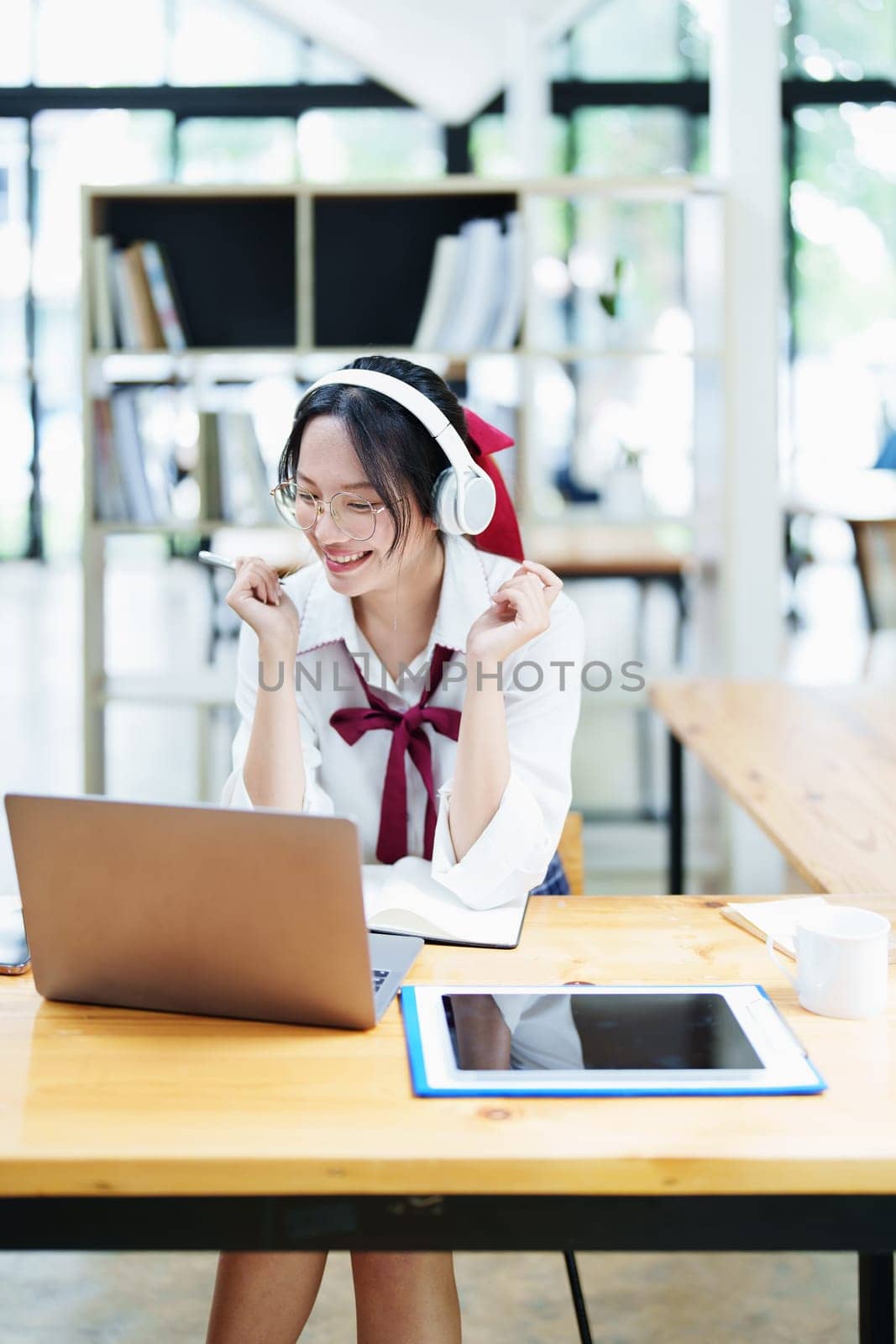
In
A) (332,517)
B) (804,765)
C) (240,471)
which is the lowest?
(804,765)

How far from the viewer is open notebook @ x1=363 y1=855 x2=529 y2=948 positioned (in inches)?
50.4

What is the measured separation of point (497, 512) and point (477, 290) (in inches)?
76.7

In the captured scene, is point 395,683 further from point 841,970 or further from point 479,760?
point 841,970

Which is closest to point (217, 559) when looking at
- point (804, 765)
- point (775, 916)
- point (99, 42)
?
point (775, 916)

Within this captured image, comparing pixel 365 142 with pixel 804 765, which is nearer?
pixel 804 765

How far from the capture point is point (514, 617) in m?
1.53

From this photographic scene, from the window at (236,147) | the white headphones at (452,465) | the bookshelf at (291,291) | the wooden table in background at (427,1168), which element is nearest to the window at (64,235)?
the window at (236,147)

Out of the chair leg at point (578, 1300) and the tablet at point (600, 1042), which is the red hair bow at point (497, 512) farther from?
the chair leg at point (578, 1300)

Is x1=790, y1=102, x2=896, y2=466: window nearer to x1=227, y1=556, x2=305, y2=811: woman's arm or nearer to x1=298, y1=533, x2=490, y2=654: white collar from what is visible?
x1=298, y1=533, x2=490, y2=654: white collar

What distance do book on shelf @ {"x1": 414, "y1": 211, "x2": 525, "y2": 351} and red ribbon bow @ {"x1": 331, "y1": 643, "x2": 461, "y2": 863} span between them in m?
2.04

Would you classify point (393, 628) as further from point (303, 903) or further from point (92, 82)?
point (92, 82)

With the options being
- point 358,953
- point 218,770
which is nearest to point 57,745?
point 218,770

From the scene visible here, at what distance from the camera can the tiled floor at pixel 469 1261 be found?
5.74 feet

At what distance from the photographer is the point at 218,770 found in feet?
13.7
